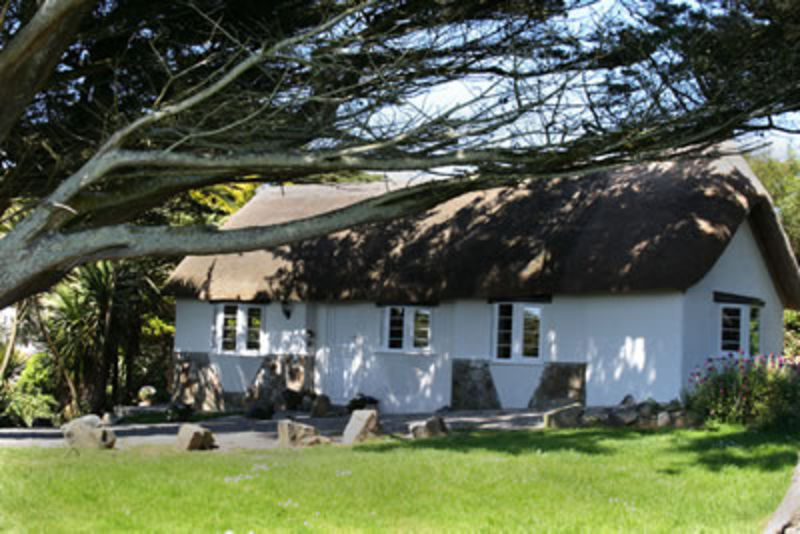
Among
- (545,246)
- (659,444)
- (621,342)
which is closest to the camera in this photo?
(659,444)

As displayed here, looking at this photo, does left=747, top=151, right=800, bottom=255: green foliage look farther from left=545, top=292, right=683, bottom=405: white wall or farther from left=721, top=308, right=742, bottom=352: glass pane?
left=545, top=292, right=683, bottom=405: white wall

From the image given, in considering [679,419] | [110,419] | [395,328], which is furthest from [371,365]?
[679,419]

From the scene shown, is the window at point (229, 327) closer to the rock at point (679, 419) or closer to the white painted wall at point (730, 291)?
the white painted wall at point (730, 291)

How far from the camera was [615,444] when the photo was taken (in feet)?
39.8

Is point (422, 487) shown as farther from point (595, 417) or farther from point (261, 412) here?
point (261, 412)

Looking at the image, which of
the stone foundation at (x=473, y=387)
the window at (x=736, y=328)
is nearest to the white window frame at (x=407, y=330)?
the stone foundation at (x=473, y=387)

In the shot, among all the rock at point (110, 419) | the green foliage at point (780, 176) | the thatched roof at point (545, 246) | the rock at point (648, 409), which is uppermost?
the green foliage at point (780, 176)

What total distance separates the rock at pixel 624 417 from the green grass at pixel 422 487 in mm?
1530

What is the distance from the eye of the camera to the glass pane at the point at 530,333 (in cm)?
1927

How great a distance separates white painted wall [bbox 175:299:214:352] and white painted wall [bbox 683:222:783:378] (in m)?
12.1

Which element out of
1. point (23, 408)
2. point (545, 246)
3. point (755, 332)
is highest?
point (545, 246)

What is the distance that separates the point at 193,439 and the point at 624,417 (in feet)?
20.9

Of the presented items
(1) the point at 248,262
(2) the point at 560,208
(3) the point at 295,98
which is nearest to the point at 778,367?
(2) the point at 560,208

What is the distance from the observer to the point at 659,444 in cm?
1207
